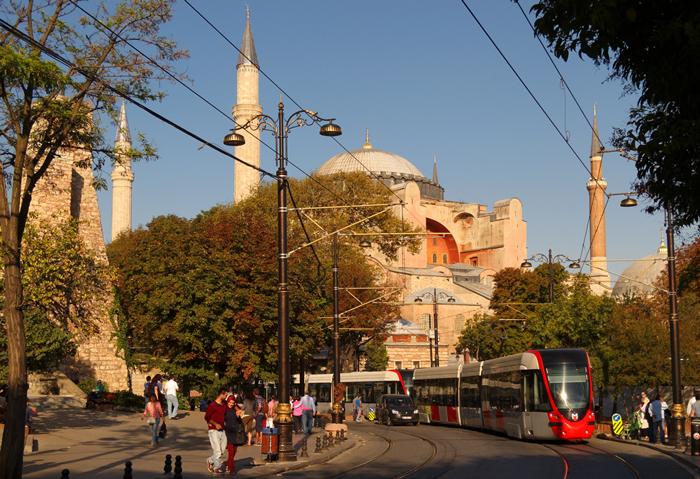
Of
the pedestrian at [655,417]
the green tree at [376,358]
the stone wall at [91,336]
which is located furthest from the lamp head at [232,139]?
the green tree at [376,358]

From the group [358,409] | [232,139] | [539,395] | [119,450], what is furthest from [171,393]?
[358,409]

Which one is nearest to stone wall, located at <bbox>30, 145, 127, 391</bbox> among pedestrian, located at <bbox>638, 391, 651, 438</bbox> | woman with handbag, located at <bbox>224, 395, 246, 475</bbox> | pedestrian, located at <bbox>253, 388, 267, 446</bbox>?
pedestrian, located at <bbox>253, 388, 267, 446</bbox>

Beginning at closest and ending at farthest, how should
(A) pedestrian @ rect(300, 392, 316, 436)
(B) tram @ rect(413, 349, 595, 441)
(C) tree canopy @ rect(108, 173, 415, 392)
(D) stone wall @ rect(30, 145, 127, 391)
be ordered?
(B) tram @ rect(413, 349, 595, 441) < (A) pedestrian @ rect(300, 392, 316, 436) < (C) tree canopy @ rect(108, 173, 415, 392) < (D) stone wall @ rect(30, 145, 127, 391)

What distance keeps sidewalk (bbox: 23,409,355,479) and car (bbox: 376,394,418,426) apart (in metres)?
9.04

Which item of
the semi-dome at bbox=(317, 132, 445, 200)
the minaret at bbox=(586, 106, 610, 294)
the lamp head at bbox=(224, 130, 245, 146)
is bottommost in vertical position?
the lamp head at bbox=(224, 130, 245, 146)

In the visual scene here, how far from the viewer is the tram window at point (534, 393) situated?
25.3 metres

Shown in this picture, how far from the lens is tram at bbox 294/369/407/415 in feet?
146

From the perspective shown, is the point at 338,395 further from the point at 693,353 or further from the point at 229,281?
the point at 693,353

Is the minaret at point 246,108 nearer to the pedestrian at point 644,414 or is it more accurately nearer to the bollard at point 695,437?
the pedestrian at point 644,414

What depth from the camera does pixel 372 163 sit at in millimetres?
119625

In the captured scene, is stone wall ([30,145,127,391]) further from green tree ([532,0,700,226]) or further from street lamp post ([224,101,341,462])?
green tree ([532,0,700,226])

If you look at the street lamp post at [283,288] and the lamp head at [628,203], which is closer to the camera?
the street lamp post at [283,288]

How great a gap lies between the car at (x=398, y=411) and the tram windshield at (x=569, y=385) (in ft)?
44.9

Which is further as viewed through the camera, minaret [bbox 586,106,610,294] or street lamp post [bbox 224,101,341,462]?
minaret [bbox 586,106,610,294]
